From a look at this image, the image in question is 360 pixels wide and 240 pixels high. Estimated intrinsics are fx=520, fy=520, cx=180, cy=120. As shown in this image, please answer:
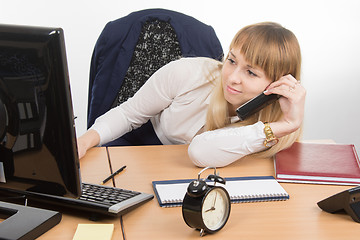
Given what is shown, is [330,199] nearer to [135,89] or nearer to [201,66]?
[201,66]

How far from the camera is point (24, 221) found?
116 centimetres

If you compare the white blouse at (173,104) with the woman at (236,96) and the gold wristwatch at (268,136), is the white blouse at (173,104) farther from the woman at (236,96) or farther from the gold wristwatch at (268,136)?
the gold wristwatch at (268,136)

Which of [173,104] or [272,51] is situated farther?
[173,104]

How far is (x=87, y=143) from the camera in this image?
5.77 ft

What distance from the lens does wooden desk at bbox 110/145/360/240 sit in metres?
1.17

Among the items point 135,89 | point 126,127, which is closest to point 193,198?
point 126,127

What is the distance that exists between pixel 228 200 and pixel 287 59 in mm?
679

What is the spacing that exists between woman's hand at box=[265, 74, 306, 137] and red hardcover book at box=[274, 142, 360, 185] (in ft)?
0.29

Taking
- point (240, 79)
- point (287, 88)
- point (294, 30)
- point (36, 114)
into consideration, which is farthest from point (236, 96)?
point (294, 30)

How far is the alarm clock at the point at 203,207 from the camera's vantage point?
1133 mm

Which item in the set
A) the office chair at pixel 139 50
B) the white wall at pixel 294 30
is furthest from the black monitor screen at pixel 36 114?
the white wall at pixel 294 30

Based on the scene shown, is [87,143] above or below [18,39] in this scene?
below

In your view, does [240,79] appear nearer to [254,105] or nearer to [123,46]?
[254,105]

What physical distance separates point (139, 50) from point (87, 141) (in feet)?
2.10
